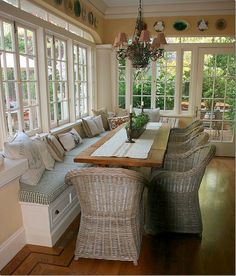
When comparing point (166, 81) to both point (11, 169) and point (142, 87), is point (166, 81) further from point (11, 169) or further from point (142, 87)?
point (11, 169)

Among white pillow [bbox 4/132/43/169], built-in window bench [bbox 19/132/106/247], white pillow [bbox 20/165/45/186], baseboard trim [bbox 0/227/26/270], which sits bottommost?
baseboard trim [bbox 0/227/26/270]

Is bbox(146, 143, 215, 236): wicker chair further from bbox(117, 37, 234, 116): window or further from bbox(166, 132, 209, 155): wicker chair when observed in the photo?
bbox(117, 37, 234, 116): window

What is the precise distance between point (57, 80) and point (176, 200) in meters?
2.57

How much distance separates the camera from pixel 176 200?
8.66ft

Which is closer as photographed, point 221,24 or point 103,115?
point 221,24

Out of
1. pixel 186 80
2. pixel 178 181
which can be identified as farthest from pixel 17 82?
pixel 186 80

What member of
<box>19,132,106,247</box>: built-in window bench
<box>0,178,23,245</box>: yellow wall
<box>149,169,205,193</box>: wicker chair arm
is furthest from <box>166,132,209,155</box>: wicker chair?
<box>0,178,23,245</box>: yellow wall

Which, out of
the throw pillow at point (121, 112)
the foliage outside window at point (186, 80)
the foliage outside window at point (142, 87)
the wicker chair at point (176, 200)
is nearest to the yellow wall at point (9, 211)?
the wicker chair at point (176, 200)

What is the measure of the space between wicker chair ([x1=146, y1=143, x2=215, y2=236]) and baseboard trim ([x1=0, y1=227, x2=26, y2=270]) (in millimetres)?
1214

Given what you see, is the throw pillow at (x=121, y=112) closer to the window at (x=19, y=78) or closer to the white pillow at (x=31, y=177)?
the window at (x=19, y=78)

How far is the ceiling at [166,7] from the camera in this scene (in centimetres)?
514

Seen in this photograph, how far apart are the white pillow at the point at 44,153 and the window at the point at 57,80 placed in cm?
98

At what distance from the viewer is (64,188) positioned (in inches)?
106

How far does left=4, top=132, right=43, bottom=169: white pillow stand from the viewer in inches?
98.5
